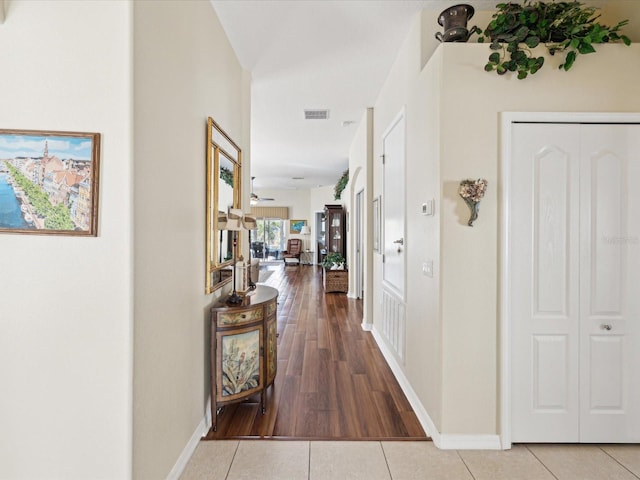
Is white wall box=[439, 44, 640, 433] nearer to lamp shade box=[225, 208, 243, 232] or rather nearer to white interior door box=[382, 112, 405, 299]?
white interior door box=[382, 112, 405, 299]

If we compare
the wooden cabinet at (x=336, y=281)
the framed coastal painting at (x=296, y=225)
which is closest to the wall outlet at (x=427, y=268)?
the wooden cabinet at (x=336, y=281)

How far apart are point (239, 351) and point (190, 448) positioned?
63cm

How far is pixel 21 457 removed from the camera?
4.90ft

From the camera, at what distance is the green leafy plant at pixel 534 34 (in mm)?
1979

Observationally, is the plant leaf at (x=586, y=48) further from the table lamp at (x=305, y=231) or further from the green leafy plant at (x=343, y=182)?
the table lamp at (x=305, y=231)

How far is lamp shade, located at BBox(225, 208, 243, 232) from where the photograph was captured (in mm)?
2453

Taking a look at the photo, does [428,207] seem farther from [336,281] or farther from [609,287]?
[336,281]

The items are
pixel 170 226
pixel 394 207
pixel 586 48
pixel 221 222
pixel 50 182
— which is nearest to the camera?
pixel 50 182

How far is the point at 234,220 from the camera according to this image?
97.4 inches

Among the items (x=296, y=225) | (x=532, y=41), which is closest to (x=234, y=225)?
(x=532, y=41)

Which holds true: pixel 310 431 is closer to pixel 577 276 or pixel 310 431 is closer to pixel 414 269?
pixel 414 269

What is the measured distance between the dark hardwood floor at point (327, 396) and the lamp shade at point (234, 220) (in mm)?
1422

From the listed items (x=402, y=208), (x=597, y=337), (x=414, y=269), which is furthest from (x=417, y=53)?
(x=597, y=337)

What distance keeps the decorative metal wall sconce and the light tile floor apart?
1490mm
